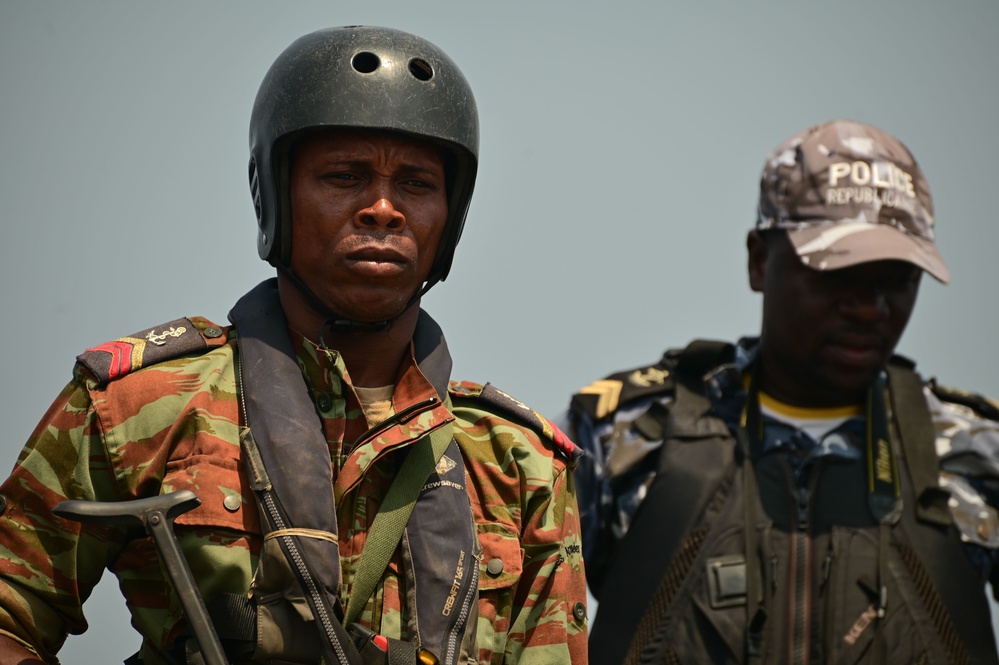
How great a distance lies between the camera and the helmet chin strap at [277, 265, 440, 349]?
521 centimetres

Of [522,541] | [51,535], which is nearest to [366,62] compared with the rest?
[522,541]

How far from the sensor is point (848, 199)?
7.29 metres

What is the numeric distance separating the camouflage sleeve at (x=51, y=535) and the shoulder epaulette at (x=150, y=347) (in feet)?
0.41

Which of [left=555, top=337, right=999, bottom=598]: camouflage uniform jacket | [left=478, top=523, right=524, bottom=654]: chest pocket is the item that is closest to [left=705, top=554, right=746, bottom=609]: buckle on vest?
[left=555, top=337, right=999, bottom=598]: camouflage uniform jacket

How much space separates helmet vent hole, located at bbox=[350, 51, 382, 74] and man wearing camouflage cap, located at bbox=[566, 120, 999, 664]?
2.41m

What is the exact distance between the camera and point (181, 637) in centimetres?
469

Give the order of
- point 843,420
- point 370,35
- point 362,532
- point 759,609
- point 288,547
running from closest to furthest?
point 288,547 < point 362,532 < point 370,35 < point 759,609 < point 843,420

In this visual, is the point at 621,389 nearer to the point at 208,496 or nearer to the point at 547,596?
the point at 547,596

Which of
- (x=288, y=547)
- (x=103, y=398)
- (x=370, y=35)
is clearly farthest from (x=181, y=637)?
(x=370, y=35)

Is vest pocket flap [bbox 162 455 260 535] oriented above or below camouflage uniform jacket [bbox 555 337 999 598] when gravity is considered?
above

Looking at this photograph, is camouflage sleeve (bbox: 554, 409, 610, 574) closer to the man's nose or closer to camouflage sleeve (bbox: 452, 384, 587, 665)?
camouflage sleeve (bbox: 452, 384, 587, 665)

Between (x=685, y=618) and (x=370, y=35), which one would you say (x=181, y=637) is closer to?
(x=370, y=35)

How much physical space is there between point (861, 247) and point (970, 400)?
93cm

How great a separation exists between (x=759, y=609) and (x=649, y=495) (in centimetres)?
64
